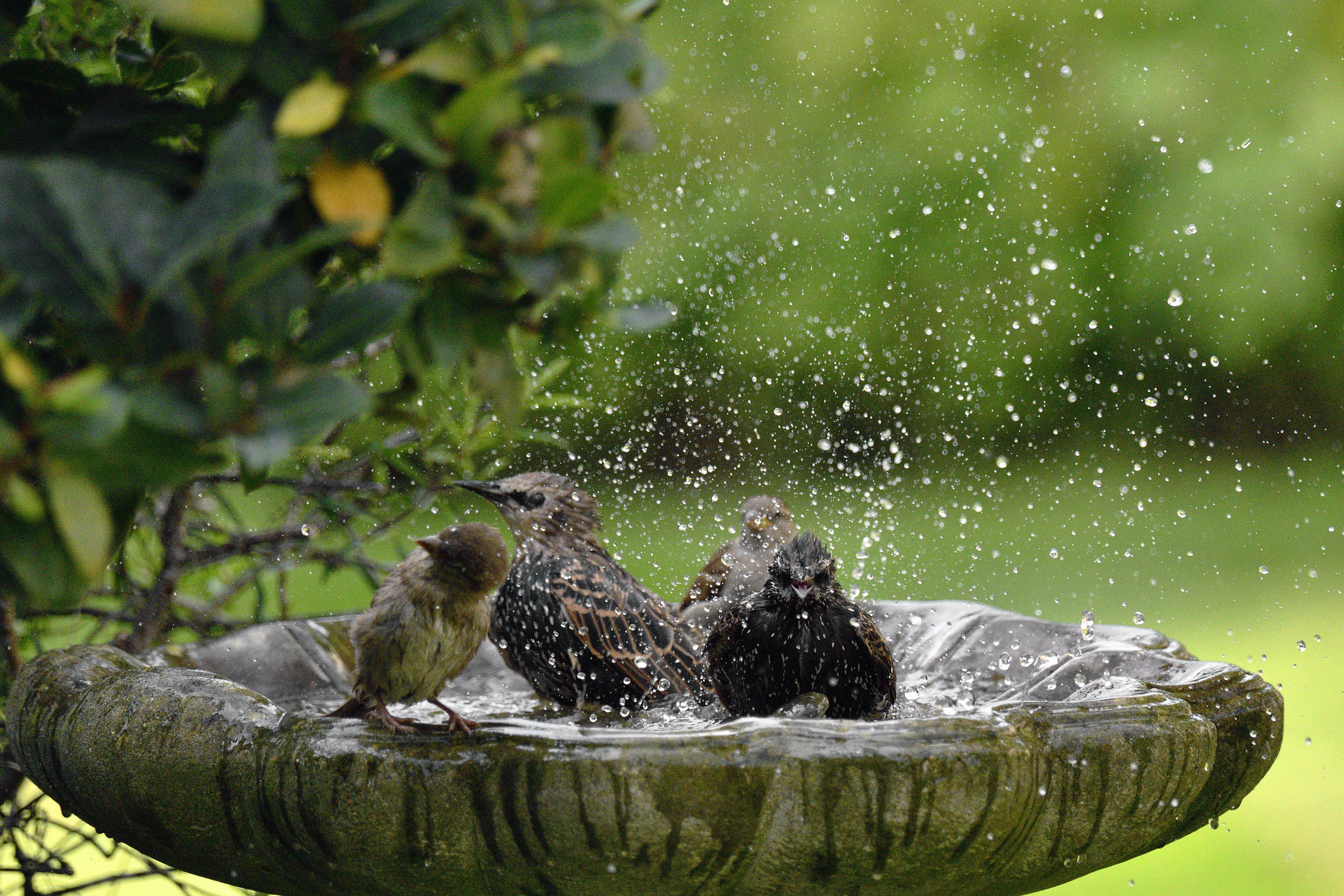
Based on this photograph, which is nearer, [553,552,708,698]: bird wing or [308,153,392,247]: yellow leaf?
[308,153,392,247]: yellow leaf

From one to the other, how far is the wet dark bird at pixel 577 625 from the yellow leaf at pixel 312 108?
141 centimetres

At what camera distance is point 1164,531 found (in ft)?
27.3

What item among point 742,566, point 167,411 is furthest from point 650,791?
point 742,566

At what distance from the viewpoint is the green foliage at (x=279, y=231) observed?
2.11 feet

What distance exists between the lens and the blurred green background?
748cm

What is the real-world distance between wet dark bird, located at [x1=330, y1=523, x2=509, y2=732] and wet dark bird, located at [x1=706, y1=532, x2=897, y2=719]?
43 centimetres

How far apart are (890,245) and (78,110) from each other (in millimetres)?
7081

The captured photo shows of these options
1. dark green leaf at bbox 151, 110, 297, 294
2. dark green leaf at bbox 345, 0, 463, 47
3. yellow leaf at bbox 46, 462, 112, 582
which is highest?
dark green leaf at bbox 345, 0, 463, 47

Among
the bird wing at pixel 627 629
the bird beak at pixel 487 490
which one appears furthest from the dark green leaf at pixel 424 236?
the bird beak at pixel 487 490

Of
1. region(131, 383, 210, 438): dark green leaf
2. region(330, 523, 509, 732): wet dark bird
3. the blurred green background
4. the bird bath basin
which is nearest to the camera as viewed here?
region(131, 383, 210, 438): dark green leaf

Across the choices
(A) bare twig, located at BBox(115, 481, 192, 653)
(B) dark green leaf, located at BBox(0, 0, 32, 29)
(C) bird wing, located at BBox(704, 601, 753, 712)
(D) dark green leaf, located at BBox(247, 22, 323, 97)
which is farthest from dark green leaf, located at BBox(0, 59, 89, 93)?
(A) bare twig, located at BBox(115, 481, 192, 653)

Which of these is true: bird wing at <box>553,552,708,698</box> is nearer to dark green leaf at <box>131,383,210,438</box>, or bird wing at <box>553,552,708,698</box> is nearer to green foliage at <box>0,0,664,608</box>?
green foliage at <box>0,0,664,608</box>

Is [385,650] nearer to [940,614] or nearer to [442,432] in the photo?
[442,432]

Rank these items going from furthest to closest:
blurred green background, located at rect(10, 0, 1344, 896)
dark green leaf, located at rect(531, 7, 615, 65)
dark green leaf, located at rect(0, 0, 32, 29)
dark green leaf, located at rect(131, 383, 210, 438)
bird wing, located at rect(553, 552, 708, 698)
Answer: blurred green background, located at rect(10, 0, 1344, 896)
bird wing, located at rect(553, 552, 708, 698)
dark green leaf, located at rect(0, 0, 32, 29)
dark green leaf, located at rect(531, 7, 615, 65)
dark green leaf, located at rect(131, 383, 210, 438)
